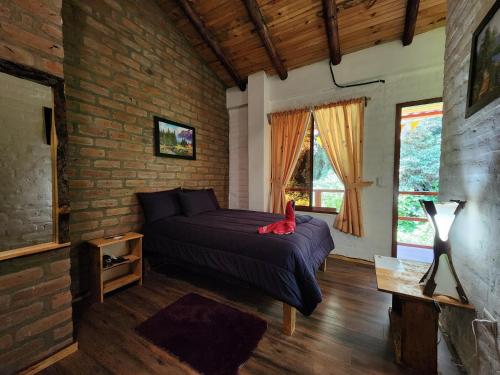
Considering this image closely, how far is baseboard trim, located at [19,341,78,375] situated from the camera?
1169 mm

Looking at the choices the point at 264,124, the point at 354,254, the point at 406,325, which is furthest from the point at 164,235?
the point at 354,254

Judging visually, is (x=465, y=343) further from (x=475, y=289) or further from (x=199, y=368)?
(x=199, y=368)

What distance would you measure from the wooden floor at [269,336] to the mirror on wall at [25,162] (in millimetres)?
843

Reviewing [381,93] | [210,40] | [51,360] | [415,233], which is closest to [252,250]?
[51,360]

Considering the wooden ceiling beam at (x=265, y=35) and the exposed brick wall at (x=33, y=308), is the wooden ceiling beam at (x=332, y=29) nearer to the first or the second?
the wooden ceiling beam at (x=265, y=35)

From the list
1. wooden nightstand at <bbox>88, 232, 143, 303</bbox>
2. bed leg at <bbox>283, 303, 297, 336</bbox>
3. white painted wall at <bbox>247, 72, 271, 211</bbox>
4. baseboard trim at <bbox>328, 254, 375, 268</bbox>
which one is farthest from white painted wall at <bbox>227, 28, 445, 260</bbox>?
wooden nightstand at <bbox>88, 232, 143, 303</bbox>

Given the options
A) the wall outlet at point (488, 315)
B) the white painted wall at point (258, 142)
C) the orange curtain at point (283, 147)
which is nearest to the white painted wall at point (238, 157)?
the white painted wall at point (258, 142)

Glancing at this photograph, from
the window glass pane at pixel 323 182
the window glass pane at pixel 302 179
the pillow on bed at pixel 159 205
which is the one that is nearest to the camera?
the pillow on bed at pixel 159 205

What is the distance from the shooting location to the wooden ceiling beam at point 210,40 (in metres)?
2.65

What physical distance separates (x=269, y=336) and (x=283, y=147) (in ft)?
8.67

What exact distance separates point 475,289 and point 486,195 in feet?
1.74

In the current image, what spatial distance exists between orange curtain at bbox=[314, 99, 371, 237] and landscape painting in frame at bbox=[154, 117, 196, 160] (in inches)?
82.3

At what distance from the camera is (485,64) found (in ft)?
3.39

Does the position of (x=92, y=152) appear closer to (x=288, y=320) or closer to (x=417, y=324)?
(x=288, y=320)
